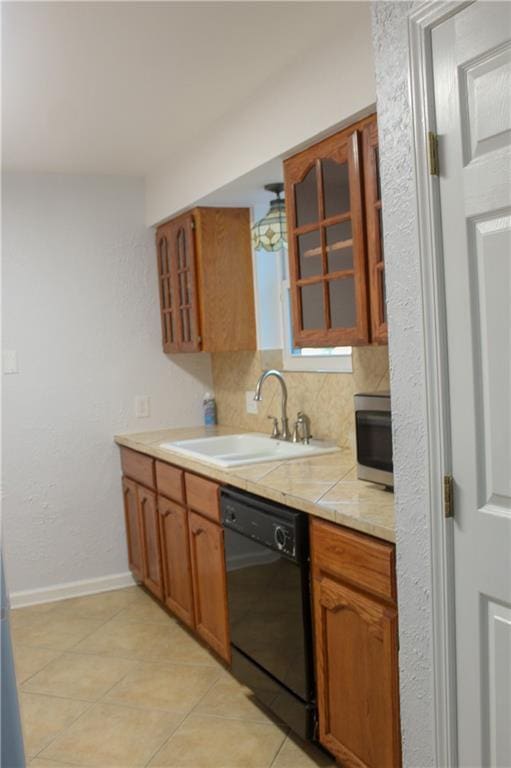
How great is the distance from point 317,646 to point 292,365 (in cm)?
165

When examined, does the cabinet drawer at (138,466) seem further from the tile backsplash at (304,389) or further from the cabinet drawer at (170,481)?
the tile backsplash at (304,389)

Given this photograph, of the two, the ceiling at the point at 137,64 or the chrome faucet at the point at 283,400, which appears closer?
the ceiling at the point at 137,64

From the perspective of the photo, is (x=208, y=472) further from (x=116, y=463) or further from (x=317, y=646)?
(x=116, y=463)

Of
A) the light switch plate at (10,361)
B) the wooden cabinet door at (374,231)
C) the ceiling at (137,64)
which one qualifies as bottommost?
the light switch plate at (10,361)

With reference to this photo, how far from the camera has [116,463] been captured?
415 cm

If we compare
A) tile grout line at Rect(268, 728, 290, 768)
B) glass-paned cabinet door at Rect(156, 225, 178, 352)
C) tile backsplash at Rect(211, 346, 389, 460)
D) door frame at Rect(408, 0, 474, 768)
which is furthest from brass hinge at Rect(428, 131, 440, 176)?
glass-paned cabinet door at Rect(156, 225, 178, 352)

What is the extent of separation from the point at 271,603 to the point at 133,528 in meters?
1.78

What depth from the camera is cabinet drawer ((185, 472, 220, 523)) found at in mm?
2855

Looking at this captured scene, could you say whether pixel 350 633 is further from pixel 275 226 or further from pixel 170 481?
pixel 275 226

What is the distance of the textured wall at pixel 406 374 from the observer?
1.62 metres

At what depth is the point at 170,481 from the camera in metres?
3.35

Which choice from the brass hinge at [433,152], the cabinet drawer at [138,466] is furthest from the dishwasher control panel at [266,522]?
the brass hinge at [433,152]

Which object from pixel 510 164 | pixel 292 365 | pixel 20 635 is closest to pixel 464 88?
pixel 510 164

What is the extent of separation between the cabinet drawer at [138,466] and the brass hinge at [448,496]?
2.25 meters
